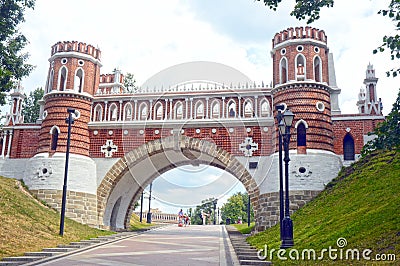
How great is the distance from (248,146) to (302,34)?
19.6 feet

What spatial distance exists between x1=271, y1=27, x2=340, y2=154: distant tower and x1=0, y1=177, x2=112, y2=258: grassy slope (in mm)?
10442

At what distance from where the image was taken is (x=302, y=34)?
812 inches

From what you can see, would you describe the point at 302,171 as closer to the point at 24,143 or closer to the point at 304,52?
the point at 304,52

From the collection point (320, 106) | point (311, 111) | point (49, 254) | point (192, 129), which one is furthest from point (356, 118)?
point (49, 254)

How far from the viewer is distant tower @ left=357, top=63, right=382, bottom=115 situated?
20.5m

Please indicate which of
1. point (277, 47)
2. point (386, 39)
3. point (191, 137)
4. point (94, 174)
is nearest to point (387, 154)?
point (277, 47)

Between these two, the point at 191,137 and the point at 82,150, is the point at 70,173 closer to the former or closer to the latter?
the point at 82,150

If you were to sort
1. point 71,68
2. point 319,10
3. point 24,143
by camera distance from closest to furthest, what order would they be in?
point 319,10 < point 71,68 < point 24,143

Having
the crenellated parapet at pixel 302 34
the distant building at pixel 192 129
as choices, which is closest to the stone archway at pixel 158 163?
the distant building at pixel 192 129

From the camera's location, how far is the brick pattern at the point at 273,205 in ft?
61.7

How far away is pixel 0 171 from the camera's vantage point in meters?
23.4

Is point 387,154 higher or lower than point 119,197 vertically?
higher

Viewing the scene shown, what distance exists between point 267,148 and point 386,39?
13086mm

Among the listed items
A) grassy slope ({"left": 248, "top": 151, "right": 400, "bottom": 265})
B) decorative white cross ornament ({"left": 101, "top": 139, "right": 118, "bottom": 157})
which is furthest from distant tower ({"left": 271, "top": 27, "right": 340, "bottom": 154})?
decorative white cross ornament ({"left": 101, "top": 139, "right": 118, "bottom": 157})
